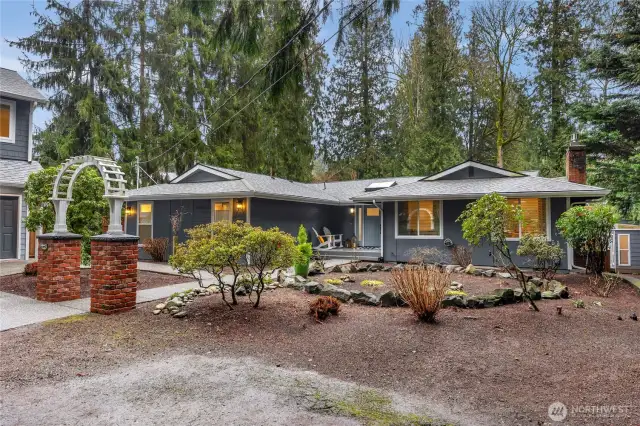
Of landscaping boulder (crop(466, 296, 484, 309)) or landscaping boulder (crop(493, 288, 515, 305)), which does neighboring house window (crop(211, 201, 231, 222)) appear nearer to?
landscaping boulder (crop(466, 296, 484, 309))

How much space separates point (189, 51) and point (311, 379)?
22.7 metres

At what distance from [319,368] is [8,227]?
37.9 ft

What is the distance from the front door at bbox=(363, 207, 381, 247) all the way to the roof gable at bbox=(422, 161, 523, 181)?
3224mm

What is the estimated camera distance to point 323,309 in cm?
557

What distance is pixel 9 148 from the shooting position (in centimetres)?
1188

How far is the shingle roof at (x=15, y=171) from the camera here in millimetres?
10906

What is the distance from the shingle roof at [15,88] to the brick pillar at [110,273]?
8963mm

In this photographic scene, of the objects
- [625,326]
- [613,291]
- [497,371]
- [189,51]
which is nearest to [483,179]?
[613,291]

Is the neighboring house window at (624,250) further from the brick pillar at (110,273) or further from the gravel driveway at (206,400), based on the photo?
the brick pillar at (110,273)

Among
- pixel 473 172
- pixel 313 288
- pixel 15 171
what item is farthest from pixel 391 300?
pixel 15 171

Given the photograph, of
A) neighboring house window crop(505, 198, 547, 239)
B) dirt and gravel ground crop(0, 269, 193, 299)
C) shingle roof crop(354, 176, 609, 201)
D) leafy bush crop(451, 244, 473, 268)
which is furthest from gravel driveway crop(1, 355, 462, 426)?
neighboring house window crop(505, 198, 547, 239)

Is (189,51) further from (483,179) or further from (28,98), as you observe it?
(483,179)

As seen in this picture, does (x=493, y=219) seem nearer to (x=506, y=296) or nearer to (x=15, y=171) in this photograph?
(x=506, y=296)

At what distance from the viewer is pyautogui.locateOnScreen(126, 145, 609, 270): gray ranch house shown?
448 inches
